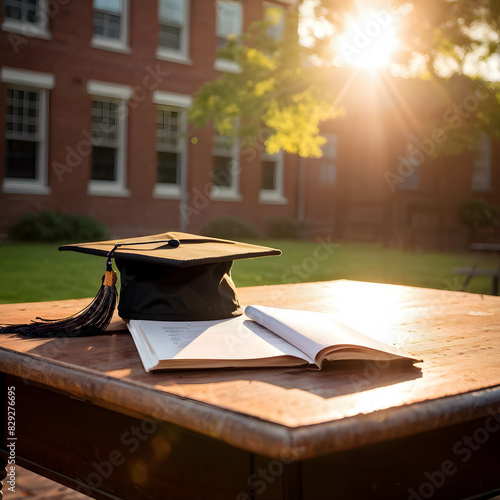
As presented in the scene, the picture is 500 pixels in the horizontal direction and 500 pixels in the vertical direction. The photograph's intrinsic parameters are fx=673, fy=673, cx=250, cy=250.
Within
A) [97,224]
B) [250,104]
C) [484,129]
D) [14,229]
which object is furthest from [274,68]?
[14,229]

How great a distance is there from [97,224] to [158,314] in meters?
12.9

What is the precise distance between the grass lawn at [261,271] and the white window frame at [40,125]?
174cm

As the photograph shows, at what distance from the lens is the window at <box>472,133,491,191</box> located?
20.8m

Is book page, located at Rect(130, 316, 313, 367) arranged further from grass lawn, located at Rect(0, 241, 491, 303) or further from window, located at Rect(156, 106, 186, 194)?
window, located at Rect(156, 106, 186, 194)

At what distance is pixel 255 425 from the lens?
0.94 m

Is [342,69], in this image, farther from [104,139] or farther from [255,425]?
[255,425]

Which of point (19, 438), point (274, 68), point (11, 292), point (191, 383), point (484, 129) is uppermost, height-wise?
point (274, 68)

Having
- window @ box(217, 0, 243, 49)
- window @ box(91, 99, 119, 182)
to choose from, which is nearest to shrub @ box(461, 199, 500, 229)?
window @ box(217, 0, 243, 49)

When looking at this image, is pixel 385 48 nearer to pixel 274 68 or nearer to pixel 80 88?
pixel 274 68

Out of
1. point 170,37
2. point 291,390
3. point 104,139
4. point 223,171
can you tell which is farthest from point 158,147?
point 291,390

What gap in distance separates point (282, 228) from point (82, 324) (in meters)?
16.0

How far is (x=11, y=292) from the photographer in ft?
21.5

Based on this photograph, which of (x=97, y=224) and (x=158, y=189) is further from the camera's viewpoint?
(x=158, y=189)

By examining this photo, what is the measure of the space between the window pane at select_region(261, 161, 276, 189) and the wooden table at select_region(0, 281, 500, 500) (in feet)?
56.0
